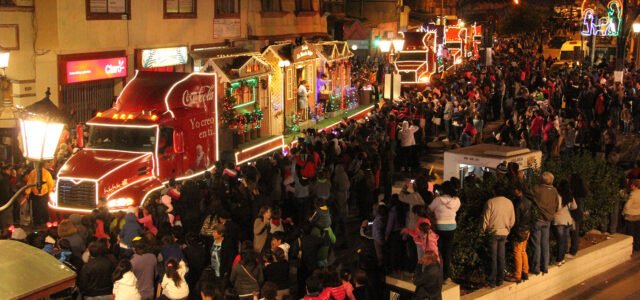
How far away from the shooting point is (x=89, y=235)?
13.0 meters

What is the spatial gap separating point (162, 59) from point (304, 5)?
1091 centimetres

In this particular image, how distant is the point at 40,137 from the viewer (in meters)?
9.19

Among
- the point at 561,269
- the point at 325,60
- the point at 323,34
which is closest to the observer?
the point at 561,269

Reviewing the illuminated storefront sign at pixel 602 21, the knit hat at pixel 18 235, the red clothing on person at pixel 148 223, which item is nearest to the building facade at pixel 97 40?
the red clothing on person at pixel 148 223

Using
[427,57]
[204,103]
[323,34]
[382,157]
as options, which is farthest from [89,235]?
[427,57]

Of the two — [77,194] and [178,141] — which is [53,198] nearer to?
[77,194]

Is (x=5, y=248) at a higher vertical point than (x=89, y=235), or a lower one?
higher

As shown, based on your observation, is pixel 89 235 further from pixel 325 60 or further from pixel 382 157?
pixel 325 60

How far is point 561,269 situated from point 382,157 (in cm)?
624

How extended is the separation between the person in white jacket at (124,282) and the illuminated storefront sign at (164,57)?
15.4 meters

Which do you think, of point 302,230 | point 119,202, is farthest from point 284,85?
point 302,230

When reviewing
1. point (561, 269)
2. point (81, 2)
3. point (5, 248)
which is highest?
point (81, 2)

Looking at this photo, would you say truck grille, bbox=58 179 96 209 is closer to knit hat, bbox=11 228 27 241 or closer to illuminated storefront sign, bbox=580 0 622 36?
knit hat, bbox=11 228 27 241

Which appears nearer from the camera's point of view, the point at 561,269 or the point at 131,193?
the point at 561,269
